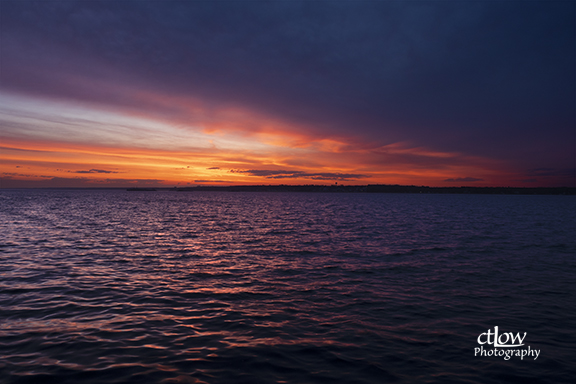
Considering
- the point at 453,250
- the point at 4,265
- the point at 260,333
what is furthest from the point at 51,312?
the point at 453,250

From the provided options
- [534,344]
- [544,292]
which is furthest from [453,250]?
[534,344]

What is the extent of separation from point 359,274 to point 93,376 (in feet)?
51.8

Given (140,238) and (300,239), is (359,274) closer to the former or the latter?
(300,239)

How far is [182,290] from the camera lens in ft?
56.2

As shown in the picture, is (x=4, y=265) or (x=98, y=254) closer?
(x=4, y=265)

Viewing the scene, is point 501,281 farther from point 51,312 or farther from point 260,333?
point 51,312

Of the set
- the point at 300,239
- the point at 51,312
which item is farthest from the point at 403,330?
the point at 300,239

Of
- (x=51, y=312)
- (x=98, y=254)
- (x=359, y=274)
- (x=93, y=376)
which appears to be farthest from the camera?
(x=98, y=254)

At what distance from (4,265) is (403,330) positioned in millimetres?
26612

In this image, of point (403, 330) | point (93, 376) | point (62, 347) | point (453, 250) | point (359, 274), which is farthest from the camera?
point (453, 250)

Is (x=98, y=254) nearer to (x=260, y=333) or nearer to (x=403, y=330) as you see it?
(x=260, y=333)

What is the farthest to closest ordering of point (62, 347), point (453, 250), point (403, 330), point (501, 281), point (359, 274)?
point (453, 250), point (359, 274), point (501, 281), point (403, 330), point (62, 347)

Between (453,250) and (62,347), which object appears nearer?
(62,347)

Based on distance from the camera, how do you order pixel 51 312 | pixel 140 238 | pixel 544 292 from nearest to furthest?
pixel 51 312 < pixel 544 292 < pixel 140 238
